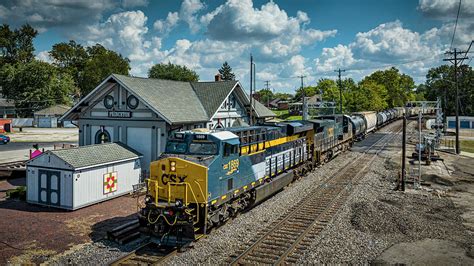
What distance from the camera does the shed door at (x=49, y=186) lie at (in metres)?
18.5

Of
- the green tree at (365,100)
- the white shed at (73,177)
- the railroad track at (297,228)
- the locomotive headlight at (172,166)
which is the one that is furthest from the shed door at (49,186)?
the green tree at (365,100)

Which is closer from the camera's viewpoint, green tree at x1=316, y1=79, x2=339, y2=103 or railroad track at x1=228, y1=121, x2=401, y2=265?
railroad track at x1=228, y1=121, x2=401, y2=265

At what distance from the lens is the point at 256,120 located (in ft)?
115

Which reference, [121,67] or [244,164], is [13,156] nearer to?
[244,164]

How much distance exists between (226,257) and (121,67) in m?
90.5

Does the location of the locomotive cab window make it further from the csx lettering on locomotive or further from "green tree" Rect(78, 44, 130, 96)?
"green tree" Rect(78, 44, 130, 96)

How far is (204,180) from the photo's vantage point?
522 inches

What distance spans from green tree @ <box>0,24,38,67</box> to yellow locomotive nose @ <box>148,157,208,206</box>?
9036 centimetres

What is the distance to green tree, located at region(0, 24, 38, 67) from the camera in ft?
298

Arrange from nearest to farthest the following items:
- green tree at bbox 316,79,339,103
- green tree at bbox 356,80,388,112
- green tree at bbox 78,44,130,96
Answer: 1. green tree at bbox 356,80,388,112
2. green tree at bbox 316,79,339,103
3. green tree at bbox 78,44,130,96

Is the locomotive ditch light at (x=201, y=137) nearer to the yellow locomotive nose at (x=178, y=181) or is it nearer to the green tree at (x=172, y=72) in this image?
the yellow locomotive nose at (x=178, y=181)

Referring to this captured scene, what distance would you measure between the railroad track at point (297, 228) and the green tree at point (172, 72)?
91749 mm

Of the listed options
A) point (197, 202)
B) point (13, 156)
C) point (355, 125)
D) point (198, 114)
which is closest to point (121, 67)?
point (13, 156)

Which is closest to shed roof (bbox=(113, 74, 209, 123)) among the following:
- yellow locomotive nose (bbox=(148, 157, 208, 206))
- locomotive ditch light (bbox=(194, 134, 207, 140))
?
Result: locomotive ditch light (bbox=(194, 134, 207, 140))
